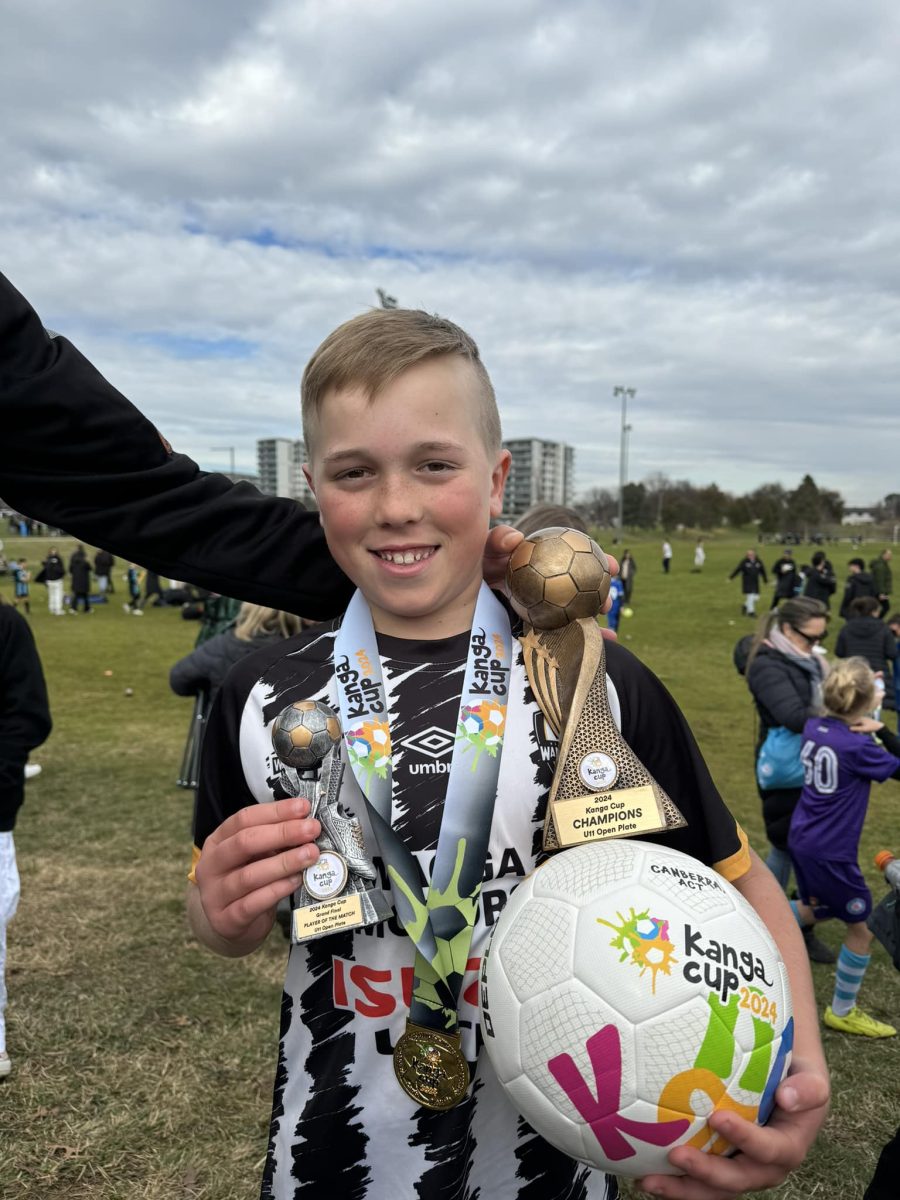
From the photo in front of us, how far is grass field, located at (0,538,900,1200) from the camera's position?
3.56 m

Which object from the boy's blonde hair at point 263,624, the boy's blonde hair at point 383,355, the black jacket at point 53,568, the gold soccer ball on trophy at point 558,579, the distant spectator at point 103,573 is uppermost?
the boy's blonde hair at point 383,355

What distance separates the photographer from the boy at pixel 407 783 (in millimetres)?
1581

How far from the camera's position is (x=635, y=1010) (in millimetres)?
1279

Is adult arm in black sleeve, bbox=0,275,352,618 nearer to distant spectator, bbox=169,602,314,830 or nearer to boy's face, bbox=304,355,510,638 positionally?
boy's face, bbox=304,355,510,638

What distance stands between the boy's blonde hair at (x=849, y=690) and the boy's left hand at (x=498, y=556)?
374 cm

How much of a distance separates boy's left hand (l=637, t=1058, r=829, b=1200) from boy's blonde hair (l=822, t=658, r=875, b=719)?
4.13 meters

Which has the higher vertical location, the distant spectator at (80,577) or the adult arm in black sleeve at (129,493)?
the adult arm in black sleeve at (129,493)

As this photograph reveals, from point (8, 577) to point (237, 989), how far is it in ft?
114

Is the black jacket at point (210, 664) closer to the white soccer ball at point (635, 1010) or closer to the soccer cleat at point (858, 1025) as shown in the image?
the soccer cleat at point (858, 1025)

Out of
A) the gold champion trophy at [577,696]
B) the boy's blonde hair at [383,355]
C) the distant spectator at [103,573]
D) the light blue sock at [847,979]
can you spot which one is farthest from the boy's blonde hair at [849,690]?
the distant spectator at [103,573]

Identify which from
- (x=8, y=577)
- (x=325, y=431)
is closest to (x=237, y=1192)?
(x=325, y=431)

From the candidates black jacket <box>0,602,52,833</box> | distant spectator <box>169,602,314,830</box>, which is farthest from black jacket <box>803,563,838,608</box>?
black jacket <box>0,602,52,833</box>

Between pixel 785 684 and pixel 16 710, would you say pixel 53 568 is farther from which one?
pixel 785 684

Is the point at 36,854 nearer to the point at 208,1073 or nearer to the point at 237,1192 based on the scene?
the point at 208,1073
